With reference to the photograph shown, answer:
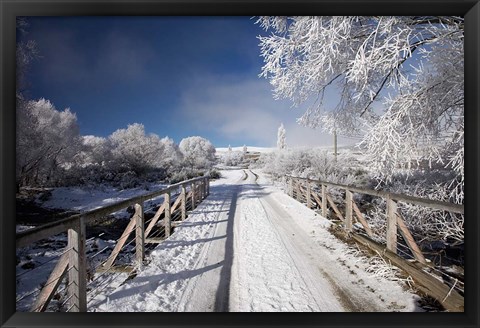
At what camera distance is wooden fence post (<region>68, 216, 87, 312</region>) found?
1.61 metres

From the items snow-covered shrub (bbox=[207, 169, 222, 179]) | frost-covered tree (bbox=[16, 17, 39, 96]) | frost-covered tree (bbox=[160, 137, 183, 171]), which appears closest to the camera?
frost-covered tree (bbox=[16, 17, 39, 96])

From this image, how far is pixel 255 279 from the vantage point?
2.20 m

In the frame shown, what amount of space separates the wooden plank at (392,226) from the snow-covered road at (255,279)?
396 mm

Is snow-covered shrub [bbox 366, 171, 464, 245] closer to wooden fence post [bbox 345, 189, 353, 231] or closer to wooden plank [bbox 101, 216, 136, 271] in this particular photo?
wooden fence post [bbox 345, 189, 353, 231]

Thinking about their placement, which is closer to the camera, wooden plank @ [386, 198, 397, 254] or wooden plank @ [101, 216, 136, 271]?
wooden plank @ [101, 216, 136, 271]

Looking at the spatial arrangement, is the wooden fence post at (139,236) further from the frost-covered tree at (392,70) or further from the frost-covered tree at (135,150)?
the frost-covered tree at (135,150)

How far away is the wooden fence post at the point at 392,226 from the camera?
2.48 meters

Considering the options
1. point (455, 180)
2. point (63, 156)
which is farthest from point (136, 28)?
point (455, 180)

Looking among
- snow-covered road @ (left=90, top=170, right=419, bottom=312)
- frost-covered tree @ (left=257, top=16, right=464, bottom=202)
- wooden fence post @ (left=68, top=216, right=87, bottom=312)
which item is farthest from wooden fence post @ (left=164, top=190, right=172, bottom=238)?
frost-covered tree @ (left=257, top=16, right=464, bottom=202)

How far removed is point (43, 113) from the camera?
3.14m

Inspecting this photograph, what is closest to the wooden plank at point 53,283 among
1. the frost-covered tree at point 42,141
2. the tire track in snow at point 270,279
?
the frost-covered tree at point 42,141
